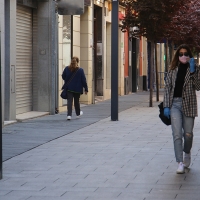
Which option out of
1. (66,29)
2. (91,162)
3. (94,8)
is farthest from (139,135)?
(94,8)

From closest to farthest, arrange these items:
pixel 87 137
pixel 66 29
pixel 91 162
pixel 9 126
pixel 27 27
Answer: pixel 91 162 < pixel 87 137 < pixel 9 126 < pixel 27 27 < pixel 66 29

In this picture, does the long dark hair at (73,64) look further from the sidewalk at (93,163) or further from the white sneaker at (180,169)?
the white sneaker at (180,169)

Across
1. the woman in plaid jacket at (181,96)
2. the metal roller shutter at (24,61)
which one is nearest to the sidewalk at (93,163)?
the woman in plaid jacket at (181,96)

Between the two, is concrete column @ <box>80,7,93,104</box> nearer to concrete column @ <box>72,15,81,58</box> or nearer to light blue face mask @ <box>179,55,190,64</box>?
concrete column @ <box>72,15,81,58</box>

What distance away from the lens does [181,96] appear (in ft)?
32.6

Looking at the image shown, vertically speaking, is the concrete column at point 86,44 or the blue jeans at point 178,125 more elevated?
the concrete column at point 86,44

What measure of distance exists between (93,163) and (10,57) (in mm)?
7743

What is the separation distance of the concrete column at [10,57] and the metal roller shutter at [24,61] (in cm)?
160

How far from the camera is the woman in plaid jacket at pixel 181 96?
9844 mm

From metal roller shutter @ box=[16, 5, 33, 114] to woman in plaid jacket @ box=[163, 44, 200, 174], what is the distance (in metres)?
10.4

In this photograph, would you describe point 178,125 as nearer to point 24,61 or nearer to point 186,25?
point 24,61

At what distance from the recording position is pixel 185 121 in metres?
9.95

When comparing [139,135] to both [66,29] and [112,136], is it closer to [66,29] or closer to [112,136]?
[112,136]

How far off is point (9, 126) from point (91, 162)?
6530mm
